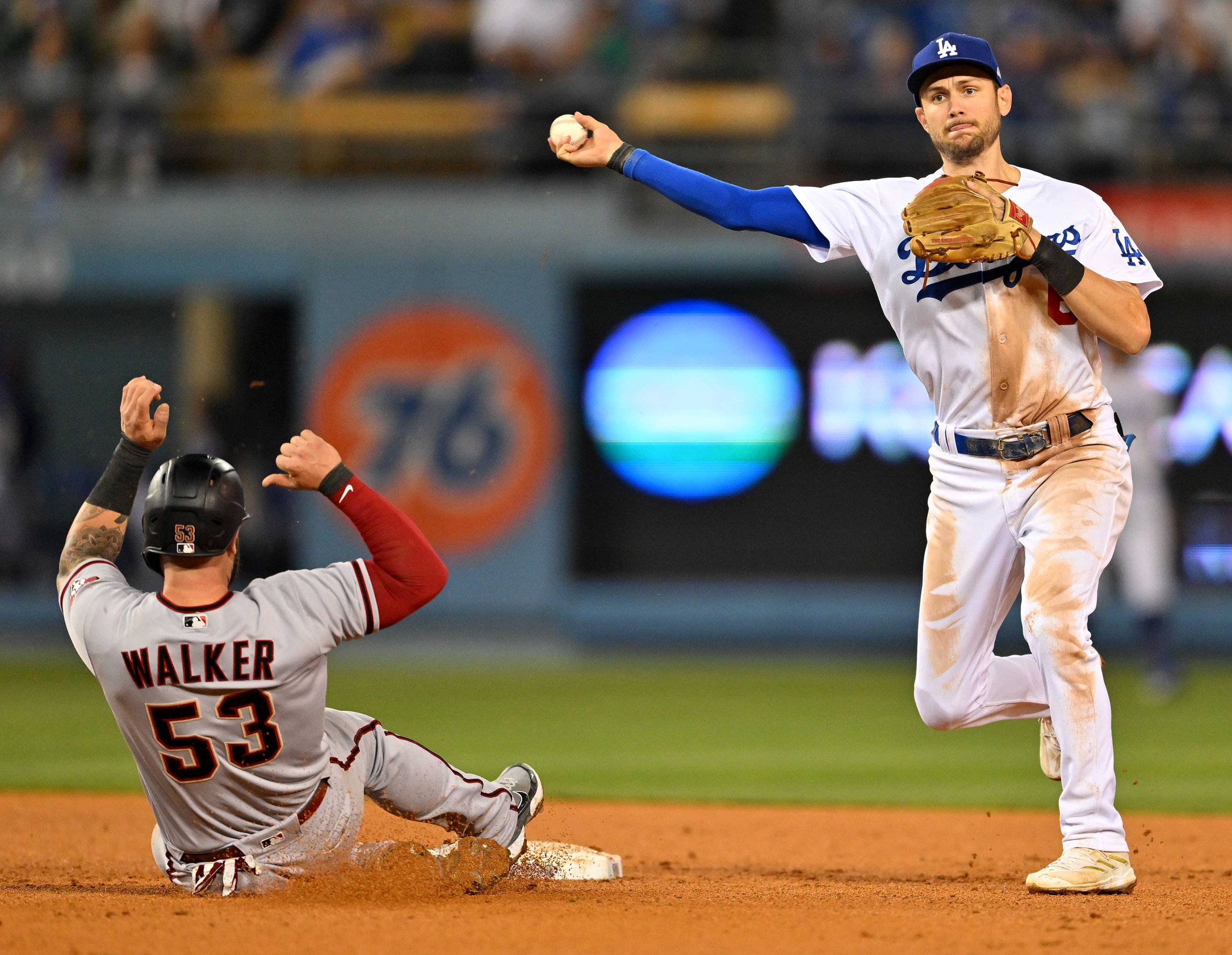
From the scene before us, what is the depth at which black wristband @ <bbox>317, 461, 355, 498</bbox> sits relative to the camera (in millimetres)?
3701

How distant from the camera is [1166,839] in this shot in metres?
5.49

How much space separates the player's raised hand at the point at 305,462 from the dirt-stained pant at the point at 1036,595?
1.67m

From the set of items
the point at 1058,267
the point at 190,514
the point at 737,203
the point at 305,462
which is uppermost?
the point at 737,203

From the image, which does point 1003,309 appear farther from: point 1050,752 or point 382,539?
point 382,539

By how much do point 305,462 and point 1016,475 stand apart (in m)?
1.84

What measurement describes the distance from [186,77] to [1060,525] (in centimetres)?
1097

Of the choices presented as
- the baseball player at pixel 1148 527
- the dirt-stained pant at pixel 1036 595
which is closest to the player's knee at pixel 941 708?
the dirt-stained pant at pixel 1036 595

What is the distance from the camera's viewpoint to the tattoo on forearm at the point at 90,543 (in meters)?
3.85

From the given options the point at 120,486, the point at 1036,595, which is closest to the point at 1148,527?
the point at 1036,595

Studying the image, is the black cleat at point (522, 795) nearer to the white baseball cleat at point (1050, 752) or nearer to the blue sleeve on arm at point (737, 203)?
the white baseball cleat at point (1050, 752)

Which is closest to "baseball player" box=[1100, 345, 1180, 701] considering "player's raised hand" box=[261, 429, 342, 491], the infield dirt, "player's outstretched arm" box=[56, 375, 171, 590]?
the infield dirt

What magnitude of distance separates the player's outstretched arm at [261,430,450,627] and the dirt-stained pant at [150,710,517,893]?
0.40 metres

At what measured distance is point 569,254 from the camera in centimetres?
1291

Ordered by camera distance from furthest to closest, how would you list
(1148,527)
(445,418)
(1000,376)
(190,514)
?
(445,418), (1148,527), (1000,376), (190,514)
